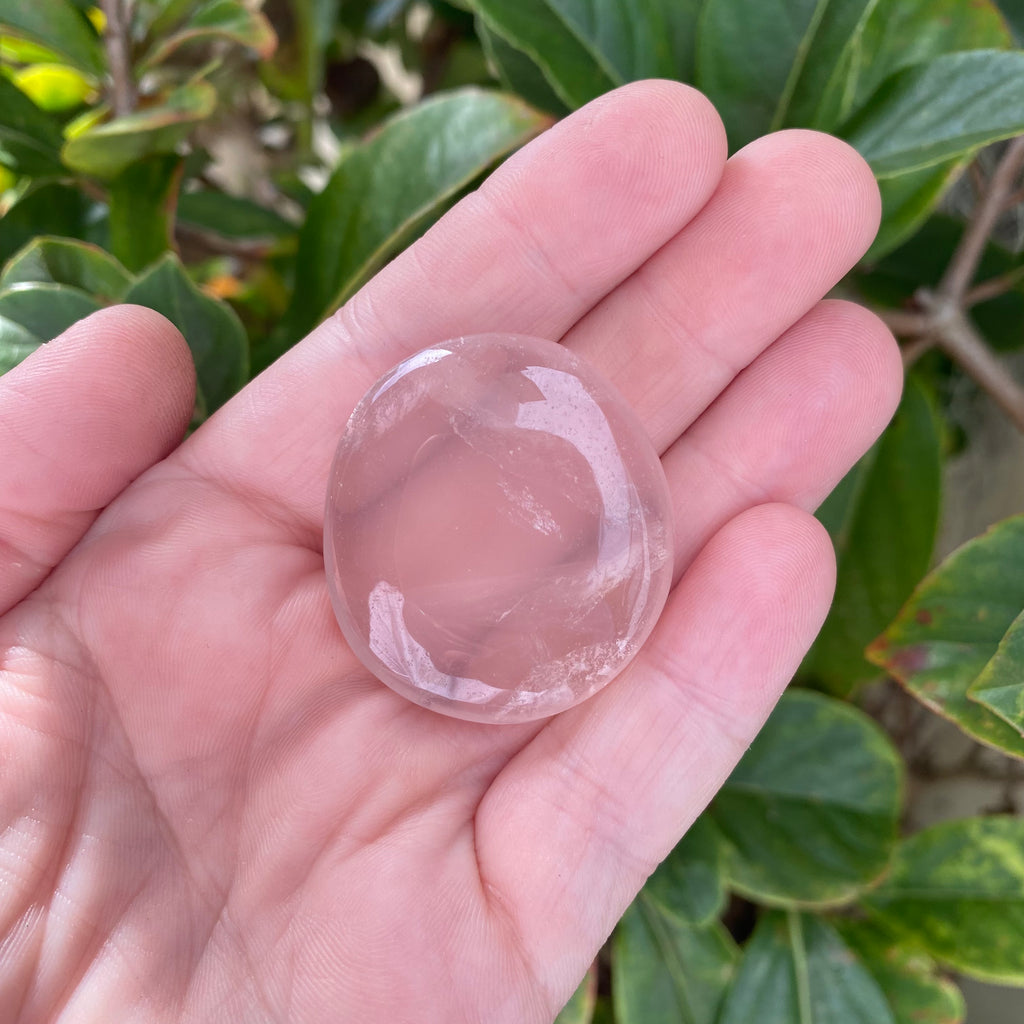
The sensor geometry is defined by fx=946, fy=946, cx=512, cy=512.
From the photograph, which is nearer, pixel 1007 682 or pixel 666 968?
pixel 1007 682

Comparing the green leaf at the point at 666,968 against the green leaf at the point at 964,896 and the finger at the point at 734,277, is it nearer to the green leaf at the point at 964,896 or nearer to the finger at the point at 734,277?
the green leaf at the point at 964,896

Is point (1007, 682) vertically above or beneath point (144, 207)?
beneath

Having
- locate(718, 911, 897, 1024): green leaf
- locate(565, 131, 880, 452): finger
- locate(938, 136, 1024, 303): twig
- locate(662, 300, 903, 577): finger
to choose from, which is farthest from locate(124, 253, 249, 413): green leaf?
locate(718, 911, 897, 1024): green leaf

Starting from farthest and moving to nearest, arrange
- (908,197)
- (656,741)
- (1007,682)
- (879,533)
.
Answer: (879,533) → (908,197) → (656,741) → (1007,682)

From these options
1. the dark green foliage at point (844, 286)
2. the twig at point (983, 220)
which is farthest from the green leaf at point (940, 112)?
the twig at point (983, 220)

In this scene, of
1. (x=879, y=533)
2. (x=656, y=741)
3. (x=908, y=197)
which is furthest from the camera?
(x=879, y=533)

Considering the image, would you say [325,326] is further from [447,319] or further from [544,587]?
[544,587]

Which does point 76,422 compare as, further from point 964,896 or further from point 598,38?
point 964,896

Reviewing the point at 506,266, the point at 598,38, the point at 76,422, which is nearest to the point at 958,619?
the point at 506,266
